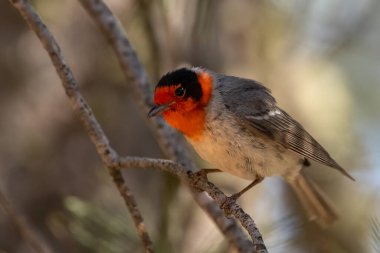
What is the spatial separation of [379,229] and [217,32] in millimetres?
2195

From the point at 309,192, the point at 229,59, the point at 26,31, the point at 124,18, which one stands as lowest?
the point at 309,192

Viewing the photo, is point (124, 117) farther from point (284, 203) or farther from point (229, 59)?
point (284, 203)

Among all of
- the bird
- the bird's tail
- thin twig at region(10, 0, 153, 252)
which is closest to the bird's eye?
the bird

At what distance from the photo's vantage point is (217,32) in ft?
12.3

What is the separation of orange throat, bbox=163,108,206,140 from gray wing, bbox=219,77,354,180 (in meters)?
0.16

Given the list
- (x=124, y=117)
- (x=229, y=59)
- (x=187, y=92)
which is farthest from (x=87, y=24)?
(x=187, y=92)

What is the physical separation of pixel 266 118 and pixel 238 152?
1.14ft

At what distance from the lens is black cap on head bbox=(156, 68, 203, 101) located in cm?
277

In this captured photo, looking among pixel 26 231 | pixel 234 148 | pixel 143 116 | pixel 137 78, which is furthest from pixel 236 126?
pixel 26 231

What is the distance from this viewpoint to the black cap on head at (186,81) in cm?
277

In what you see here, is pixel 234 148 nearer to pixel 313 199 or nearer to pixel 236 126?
pixel 236 126

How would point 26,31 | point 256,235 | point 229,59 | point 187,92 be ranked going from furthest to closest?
point 229,59 → point 26,31 → point 187,92 → point 256,235

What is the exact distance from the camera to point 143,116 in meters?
3.24

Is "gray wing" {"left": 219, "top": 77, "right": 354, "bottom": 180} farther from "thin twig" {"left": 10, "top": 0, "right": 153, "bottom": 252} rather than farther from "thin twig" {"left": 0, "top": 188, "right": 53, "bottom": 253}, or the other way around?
"thin twig" {"left": 0, "top": 188, "right": 53, "bottom": 253}
